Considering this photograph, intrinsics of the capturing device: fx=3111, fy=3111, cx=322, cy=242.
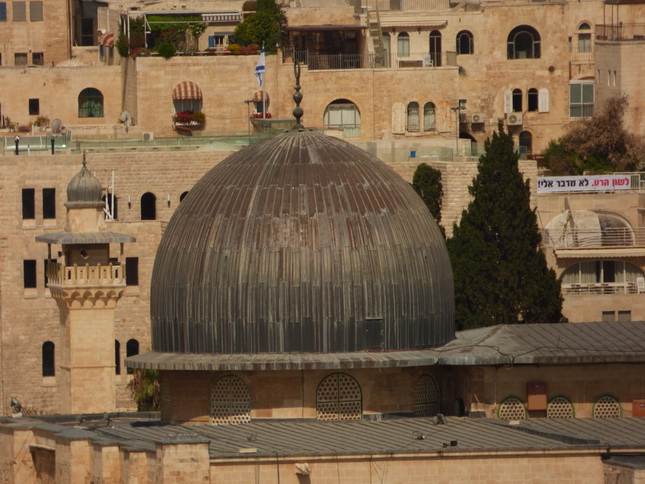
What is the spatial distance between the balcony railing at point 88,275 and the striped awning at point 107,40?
43701 mm

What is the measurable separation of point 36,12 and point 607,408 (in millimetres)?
60253

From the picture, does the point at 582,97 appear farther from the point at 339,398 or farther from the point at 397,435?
the point at 397,435

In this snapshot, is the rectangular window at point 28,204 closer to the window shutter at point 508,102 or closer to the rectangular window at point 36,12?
the window shutter at point 508,102

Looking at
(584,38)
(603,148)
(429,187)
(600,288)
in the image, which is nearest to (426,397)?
(600,288)

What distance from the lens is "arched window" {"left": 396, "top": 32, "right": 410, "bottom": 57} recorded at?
117 m

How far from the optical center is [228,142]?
99.6 meters

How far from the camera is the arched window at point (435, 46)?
117562 millimetres

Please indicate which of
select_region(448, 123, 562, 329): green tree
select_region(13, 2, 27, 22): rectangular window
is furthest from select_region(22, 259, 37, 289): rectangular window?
select_region(13, 2, 27, 22): rectangular window

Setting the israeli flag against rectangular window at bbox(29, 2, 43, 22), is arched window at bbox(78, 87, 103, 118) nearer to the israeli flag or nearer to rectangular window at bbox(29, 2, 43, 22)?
the israeli flag

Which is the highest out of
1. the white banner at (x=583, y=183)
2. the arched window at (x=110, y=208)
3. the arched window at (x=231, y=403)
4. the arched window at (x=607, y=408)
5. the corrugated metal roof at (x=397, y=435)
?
the white banner at (x=583, y=183)

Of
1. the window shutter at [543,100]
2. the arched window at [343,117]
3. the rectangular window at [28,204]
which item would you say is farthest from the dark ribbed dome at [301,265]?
the window shutter at [543,100]

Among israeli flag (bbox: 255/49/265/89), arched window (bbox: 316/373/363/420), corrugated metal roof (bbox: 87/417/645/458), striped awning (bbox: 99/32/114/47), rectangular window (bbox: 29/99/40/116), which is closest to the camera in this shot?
corrugated metal roof (bbox: 87/417/645/458)

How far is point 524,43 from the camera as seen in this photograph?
118938 mm

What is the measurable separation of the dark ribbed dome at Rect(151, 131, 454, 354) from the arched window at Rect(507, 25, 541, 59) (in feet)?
167
